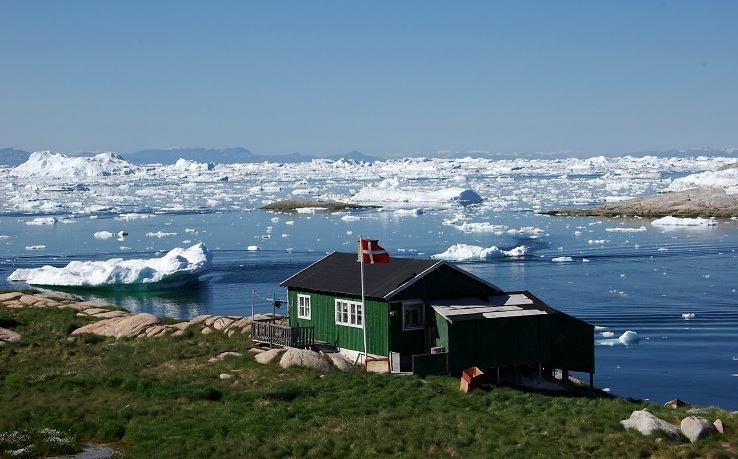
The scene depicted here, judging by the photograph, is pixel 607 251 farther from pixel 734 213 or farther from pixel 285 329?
pixel 285 329

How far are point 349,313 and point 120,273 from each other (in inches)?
1198

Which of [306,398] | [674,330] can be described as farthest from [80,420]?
[674,330]

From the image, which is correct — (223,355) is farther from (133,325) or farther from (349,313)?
(133,325)

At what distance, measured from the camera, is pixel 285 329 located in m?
24.3

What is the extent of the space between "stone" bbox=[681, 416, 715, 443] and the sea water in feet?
38.3

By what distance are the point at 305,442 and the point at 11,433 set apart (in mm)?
5417

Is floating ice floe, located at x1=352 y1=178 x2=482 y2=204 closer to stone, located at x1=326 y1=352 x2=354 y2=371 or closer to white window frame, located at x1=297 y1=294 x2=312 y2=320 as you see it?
white window frame, located at x1=297 y1=294 x2=312 y2=320

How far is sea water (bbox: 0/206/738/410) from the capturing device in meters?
33.9

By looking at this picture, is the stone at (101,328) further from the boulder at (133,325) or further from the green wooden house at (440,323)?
the green wooden house at (440,323)

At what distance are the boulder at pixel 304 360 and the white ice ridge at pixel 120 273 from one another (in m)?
31.0

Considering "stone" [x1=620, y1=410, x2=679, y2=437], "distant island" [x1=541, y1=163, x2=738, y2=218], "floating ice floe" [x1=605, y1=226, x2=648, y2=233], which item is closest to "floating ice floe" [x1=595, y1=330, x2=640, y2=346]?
"stone" [x1=620, y1=410, x2=679, y2=437]

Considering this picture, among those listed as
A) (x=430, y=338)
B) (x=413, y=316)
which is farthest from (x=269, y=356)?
(x=430, y=338)

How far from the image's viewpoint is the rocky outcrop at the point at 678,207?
324 ft

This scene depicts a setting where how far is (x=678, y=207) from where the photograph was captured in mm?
101938
